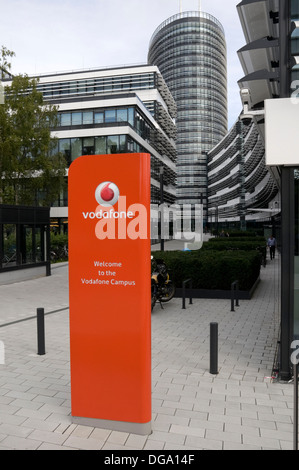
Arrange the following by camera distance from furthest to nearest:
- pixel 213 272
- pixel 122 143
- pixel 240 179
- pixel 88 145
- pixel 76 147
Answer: pixel 240 179 → pixel 76 147 → pixel 88 145 → pixel 122 143 → pixel 213 272

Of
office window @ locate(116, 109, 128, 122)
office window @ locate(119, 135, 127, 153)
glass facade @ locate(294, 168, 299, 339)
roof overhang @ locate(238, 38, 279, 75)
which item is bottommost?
glass facade @ locate(294, 168, 299, 339)

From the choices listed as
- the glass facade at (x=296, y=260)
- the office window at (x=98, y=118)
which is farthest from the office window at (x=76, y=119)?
the glass facade at (x=296, y=260)

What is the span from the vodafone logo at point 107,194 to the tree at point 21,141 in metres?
18.3

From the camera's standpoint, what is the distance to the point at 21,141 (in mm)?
22359

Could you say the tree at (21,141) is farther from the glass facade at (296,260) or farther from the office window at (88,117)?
the glass facade at (296,260)

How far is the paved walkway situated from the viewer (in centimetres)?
420

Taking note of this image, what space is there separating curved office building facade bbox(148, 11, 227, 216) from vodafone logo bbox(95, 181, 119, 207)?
136431 mm

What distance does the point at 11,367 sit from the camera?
658 centimetres

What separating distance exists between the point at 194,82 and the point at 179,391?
148198 millimetres

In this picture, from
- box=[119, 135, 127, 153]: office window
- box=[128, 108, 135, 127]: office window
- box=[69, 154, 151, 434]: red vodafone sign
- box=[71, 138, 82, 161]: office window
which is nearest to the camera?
box=[69, 154, 151, 434]: red vodafone sign

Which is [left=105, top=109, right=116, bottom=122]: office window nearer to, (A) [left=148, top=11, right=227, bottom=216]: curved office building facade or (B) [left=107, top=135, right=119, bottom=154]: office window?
(B) [left=107, top=135, right=119, bottom=154]: office window

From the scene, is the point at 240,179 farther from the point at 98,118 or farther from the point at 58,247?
the point at 58,247

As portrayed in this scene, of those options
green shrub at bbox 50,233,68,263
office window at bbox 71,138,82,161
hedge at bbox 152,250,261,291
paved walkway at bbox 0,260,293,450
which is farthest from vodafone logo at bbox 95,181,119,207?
office window at bbox 71,138,82,161

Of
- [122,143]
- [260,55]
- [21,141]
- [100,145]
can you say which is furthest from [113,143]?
[260,55]
